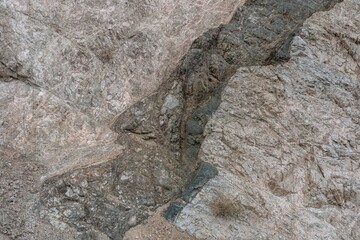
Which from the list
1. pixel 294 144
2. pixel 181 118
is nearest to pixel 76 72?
pixel 181 118

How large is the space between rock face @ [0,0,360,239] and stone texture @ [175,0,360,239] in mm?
26

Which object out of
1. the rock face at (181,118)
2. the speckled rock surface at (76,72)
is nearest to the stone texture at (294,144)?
the rock face at (181,118)

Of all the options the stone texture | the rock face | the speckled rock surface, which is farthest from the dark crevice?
the stone texture

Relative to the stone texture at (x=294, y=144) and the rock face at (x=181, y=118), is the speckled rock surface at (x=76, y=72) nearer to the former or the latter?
the rock face at (x=181, y=118)

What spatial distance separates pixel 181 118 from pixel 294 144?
8.96 ft

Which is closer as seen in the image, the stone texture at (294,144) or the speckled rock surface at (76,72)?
the stone texture at (294,144)

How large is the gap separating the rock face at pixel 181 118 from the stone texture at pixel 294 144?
0.03m

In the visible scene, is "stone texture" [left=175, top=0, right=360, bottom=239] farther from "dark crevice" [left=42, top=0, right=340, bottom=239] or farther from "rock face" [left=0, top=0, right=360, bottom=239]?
"dark crevice" [left=42, top=0, right=340, bottom=239]

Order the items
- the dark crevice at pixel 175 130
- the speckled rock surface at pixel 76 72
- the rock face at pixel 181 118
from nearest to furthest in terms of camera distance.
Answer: the rock face at pixel 181 118 < the dark crevice at pixel 175 130 < the speckled rock surface at pixel 76 72

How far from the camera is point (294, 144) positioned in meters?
9.48

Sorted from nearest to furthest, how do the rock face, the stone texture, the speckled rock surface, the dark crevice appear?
→ the stone texture, the rock face, the dark crevice, the speckled rock surface

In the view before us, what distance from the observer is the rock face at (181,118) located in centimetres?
891

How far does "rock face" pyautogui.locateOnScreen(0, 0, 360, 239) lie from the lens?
8.91 meters

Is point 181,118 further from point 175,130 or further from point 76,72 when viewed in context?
point 76,72
